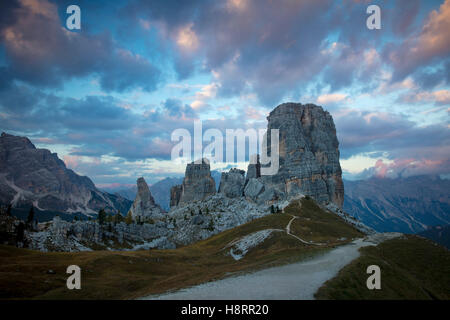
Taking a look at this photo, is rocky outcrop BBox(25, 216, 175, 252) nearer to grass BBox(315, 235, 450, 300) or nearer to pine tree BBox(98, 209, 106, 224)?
pine tree BBox(98, 209, 106, 224)

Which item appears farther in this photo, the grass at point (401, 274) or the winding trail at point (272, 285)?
the grass at point (401, 274)

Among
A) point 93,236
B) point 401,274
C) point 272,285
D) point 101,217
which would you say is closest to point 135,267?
point 272,285

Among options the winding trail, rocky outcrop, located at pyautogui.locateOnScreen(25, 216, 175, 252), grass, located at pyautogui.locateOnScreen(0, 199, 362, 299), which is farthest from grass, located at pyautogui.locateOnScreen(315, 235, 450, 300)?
rocky outcrop, located at pyautogui.locateOnScreen(25, 216, 175, 252)

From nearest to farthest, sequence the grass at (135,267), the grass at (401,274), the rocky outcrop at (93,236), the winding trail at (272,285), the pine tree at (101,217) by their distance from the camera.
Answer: the winding trail at (272,285) → the grass at (401,274) → the grass at (135,267) → the rocky outcrop at (93,236) → the pine tree at (101,217)

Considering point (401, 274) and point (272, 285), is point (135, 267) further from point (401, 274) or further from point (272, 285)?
point (401, 274)

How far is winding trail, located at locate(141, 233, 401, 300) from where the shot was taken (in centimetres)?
2730

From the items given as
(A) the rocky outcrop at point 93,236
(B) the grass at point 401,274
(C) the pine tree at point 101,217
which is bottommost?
(A) the rocky outcrop at point 93,236

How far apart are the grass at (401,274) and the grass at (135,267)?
43.9ft

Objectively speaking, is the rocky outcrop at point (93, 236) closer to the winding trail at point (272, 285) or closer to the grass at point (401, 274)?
the winding trail at point (272, 285)

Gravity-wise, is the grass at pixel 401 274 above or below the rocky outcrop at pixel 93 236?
above

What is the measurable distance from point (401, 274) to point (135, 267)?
60967mm

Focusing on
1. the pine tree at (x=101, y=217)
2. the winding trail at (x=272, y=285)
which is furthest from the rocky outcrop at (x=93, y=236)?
the winding trail at (x=272, y=285)

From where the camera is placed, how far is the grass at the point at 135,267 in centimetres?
4309

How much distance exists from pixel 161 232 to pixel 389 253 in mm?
147859
